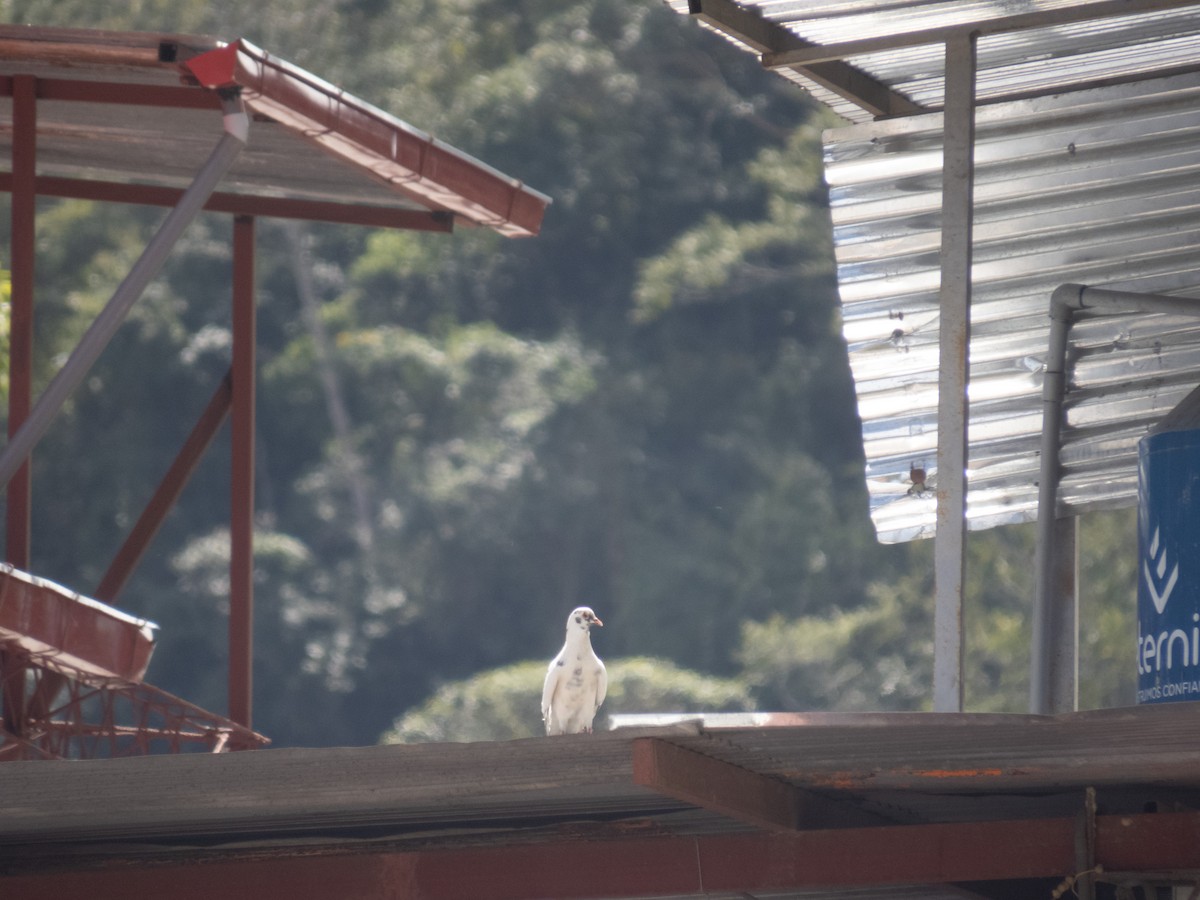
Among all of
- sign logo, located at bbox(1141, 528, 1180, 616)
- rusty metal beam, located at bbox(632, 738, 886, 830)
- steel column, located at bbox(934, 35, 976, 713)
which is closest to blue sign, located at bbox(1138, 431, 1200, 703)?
sign logo, located at bbox(1141, 528, 1180, 616)

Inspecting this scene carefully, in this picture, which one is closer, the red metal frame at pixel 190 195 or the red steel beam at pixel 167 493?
the red metal frame at pixel 190 195

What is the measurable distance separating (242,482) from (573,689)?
5.30 ft

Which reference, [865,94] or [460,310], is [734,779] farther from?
[460,310]

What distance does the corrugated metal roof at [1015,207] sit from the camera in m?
5.49

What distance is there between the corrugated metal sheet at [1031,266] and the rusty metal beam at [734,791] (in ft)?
6.70

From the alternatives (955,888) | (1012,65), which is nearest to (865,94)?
(1012,65)

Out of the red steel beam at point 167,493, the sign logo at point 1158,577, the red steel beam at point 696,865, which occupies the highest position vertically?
the red steel beam at point 167,493

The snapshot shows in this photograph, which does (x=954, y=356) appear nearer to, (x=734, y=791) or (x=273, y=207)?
(x=734, y=791)

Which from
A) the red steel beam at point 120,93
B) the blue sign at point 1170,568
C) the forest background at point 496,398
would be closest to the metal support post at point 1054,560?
the blue sign at point 1170,568

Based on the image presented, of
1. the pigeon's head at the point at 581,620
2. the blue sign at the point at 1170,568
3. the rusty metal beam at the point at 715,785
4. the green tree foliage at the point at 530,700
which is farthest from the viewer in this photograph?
the green tree foliage at the point at 530,700

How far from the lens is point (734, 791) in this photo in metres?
4.56

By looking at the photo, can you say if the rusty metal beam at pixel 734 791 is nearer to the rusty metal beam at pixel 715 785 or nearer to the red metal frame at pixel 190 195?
the rusty metal beam at pixel 715 785

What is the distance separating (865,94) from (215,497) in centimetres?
3111

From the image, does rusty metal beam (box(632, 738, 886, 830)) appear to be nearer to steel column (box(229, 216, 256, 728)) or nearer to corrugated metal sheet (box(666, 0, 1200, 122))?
corrugated metal sheet (box(666, 0, 1200, 122))
